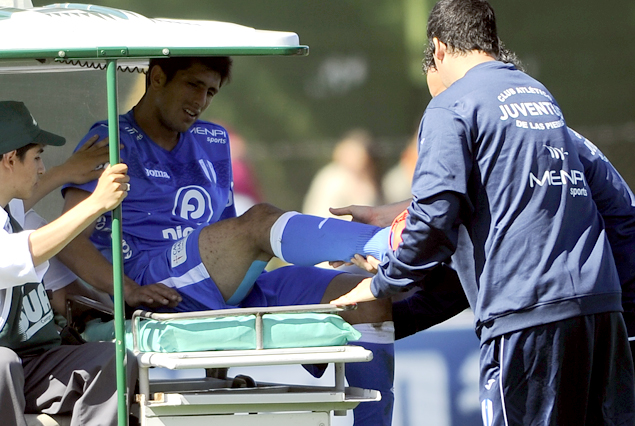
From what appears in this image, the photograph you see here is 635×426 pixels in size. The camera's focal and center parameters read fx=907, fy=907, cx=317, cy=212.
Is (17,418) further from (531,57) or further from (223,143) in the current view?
(531,57)

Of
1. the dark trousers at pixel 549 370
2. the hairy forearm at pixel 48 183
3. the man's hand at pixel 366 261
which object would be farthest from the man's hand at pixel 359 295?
the hairy forearm at pixel 48 183

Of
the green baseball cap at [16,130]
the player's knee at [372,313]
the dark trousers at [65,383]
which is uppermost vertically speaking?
the green baseball cap at [16,130]

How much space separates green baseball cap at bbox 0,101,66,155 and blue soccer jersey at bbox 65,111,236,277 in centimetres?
36

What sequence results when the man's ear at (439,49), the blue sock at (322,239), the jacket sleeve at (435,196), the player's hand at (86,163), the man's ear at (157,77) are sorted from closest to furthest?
the jacket sleeve at (435,196)
the man's ear at (439,49)
the blue sock at (322,239)
the player's hand at (86,163)
the man's ear at (157,77)

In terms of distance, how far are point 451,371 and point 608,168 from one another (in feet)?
6.80

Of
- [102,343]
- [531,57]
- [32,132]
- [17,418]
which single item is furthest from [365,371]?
[531,57]

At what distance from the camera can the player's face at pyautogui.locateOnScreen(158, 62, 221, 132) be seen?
3.33 meters

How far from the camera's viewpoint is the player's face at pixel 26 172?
2828mm

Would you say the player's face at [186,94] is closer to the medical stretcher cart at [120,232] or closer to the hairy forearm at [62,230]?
the medical stretcher cart at [120,232]

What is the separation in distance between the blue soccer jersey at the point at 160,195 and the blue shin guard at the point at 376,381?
0.79 m

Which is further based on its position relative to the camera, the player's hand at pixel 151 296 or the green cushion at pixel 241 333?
the player's hand at pixel 151 296

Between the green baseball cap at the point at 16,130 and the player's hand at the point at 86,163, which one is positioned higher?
the green baseball cap at the point at 16,130

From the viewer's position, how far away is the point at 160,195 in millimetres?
3332

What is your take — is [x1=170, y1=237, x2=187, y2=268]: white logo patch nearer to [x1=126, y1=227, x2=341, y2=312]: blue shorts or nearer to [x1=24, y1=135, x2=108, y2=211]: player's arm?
[x1=126, y1=227, x2=341, y2=312]: blue shorts
